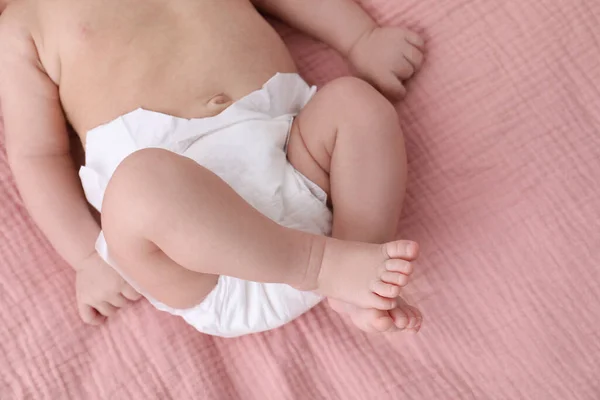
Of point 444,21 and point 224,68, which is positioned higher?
point 444,21

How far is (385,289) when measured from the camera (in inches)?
31.0

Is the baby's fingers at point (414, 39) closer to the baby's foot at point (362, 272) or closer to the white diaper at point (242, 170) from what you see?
the white diaper at point (242, 170)

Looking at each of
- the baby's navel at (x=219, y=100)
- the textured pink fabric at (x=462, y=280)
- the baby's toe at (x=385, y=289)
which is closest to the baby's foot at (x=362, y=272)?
the baby's toe at (x=385, y=289)

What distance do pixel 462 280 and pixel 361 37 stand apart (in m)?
0.43

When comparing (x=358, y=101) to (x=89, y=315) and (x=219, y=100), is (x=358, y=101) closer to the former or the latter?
(x=219, y=100)

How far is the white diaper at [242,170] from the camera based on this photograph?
91 centimetres

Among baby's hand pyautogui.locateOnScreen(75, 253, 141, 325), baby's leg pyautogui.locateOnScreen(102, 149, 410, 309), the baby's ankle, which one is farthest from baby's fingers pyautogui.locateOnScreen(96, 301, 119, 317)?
the baby's ankle

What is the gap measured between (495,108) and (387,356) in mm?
415

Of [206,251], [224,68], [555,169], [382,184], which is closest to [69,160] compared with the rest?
Answer: [224,68]

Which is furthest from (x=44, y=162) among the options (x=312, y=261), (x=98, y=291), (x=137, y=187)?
(x=312, y=261)

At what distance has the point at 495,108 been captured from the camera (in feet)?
3.22

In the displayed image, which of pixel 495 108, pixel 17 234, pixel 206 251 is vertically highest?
pixel 495 108

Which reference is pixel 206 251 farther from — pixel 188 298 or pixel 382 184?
pixel 382 184

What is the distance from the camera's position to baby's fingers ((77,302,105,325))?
1.01 metres
